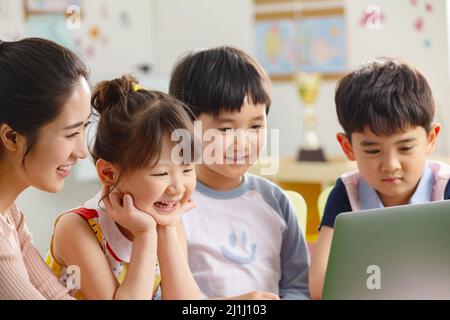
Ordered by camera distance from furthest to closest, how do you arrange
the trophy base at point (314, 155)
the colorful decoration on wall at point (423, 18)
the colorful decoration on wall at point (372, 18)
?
the trophy base at point (314, 155) → the colorful decoration on wall at point (372, 18) → the colorful decoration on wall at point (423, 18)

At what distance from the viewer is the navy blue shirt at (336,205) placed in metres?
0.89

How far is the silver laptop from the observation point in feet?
2.20

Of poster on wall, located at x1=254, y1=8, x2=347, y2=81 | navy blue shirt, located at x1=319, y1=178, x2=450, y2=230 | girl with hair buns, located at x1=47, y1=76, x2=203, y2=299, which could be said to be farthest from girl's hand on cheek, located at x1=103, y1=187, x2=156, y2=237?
poster on wall, located at x1=254, y1=8, x2=347, y2=81

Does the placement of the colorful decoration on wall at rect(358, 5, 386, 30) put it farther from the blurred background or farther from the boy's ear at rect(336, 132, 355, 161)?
the boy's ear at rect(336, 132, 355, 161)

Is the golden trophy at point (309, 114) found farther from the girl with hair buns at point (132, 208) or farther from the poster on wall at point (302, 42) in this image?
the girl with hair buns at point (132, 208)

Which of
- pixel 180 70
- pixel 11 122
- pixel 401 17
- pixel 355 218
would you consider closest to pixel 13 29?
pixel 401 17

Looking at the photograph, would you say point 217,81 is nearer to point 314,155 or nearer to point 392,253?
point 392,253

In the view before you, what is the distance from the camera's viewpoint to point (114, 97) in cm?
76

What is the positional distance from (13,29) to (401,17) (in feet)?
4.05

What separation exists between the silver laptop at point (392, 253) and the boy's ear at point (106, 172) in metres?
0.22

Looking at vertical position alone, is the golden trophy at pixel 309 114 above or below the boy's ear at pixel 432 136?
below

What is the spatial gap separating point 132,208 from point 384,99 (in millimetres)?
331

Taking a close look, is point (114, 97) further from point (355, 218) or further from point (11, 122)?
point (355, 218)

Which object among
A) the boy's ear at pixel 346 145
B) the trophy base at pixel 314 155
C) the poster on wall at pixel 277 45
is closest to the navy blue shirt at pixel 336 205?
the boy's ear at pixel 346 145
